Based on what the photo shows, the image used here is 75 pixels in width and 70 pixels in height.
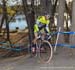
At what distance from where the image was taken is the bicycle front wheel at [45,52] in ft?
38.3

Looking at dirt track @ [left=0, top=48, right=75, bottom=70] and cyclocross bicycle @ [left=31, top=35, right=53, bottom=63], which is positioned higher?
cyclocross bicycle @ [left=31, top=35, right=53, bottom=63]

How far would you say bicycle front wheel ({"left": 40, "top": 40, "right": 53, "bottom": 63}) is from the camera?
38.3ft

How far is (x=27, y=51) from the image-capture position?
1466 centimetres

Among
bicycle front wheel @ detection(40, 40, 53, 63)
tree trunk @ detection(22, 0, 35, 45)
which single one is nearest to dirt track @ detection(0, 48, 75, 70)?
bicycle front wheel @ detection(40, 40, 53, 63)

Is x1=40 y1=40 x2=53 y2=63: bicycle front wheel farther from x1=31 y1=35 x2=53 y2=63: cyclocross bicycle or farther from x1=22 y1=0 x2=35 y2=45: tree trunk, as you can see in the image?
x1=22 y1=0 x2=35 y2=45: tree trunk

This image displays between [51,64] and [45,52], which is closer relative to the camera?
[51,64]

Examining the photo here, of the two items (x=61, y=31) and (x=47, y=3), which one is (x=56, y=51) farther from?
(x=47, y=3)

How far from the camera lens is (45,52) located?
1191cm

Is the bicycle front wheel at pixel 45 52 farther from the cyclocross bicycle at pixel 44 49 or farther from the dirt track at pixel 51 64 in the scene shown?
the dirt track at pixel 51 64

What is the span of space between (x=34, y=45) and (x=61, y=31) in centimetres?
179

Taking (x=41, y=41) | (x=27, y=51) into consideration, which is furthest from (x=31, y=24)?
(x=41, y=41)

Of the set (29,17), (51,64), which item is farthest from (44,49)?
(29,17)

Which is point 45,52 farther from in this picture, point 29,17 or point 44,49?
point 29,17

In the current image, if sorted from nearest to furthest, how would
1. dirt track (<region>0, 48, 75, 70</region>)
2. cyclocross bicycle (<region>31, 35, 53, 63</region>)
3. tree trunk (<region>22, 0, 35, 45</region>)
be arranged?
1. dirt track (<region>0, 48, 75, 70</region>)
2. cyclocross bicycle (<region>31, 35, 53, 63</region>)
3. tree trunk (<region>22, 0, 35, 45</region>)
